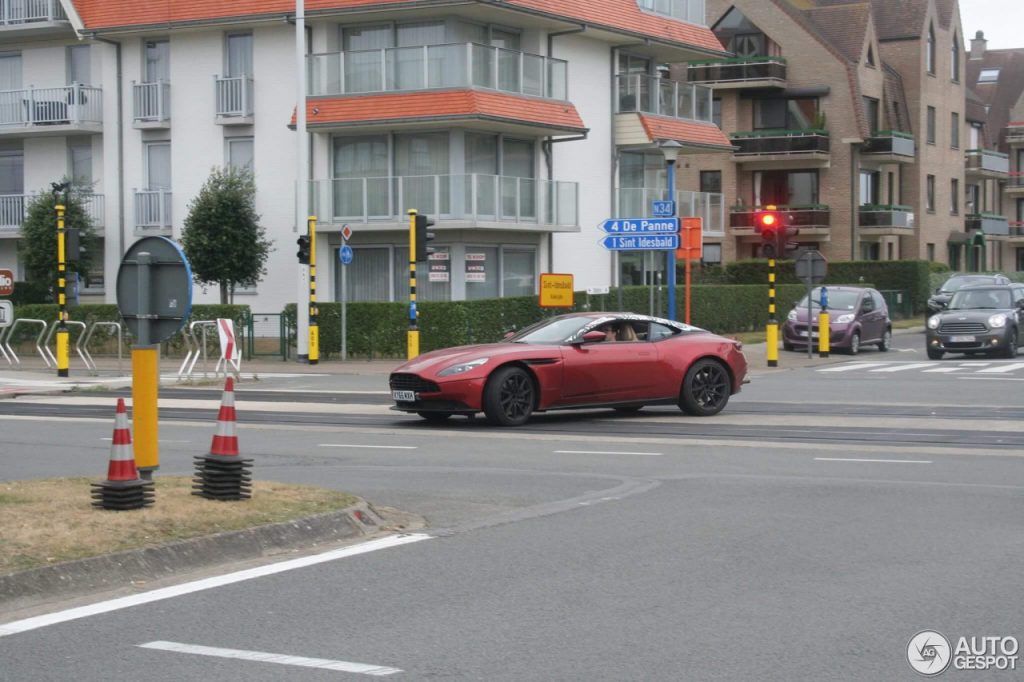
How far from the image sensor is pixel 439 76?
36531 millimetres

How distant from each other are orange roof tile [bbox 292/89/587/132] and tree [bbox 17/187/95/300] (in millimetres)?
7519

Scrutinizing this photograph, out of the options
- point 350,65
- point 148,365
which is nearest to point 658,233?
point 350,65

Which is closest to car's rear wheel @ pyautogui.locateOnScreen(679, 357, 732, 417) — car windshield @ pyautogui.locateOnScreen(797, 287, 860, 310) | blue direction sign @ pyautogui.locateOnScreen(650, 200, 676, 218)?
blue direction sign @ pyautogui.locateOnScreen(650, 200, 676, 218)

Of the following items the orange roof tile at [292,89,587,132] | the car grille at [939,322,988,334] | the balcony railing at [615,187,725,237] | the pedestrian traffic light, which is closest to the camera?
the pedestrian traffic light

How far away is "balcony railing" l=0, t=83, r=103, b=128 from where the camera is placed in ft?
139

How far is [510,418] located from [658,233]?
484 inches

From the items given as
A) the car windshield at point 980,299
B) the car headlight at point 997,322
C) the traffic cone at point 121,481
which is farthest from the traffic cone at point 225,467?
the car windshield at point 980,299

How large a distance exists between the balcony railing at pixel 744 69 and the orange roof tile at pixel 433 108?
24442 mm

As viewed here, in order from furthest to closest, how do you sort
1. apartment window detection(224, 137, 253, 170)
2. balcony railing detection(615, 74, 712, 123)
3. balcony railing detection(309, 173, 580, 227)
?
balcony railing detection(615, 74, 712, 123) < apartment window detection(224, 137, 253, 170) < balcony railing detection(309, 173, 580, 227)

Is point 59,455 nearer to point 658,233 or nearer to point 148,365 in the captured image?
point 148,365

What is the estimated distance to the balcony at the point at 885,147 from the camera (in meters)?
61.4

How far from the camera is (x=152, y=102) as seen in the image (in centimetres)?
4188

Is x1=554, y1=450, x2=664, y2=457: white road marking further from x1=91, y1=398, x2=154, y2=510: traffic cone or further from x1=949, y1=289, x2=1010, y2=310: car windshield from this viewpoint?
x1=949, y1=289, x2=1010, y2=310: car windshield

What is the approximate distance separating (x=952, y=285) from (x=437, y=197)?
19970 millimetres
